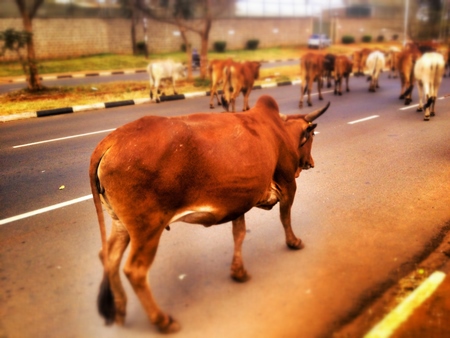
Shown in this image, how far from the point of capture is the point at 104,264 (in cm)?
289

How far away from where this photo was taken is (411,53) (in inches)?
489

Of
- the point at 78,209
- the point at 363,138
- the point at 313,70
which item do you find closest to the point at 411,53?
the point at 313,70

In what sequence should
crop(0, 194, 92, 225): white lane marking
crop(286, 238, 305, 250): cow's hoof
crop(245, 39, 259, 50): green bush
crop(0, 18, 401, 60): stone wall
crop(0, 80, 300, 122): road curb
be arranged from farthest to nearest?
crop(245, 39, 259, 50): green bush → crop(0, 18, 401, 60): stone wall → crop(0, 80, 300, 122): road curb → crop(0, 194, 92, 225): white lane marking → crop(286, 238, 305, 250): cow's hoof

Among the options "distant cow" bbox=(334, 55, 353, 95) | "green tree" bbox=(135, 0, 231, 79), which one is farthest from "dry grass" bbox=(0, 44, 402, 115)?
"distant cow" bbox=(334, 55, 353, 95)

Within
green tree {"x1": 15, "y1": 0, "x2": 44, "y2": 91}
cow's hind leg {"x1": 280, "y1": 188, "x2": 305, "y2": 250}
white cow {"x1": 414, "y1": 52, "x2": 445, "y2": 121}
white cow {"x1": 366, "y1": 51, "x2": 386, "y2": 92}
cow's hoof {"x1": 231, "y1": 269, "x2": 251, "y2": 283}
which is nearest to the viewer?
cow's hoof {"x1": 231, "y1": 269, "x2": 251, "y2": 283}

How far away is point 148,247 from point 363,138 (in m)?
6.26

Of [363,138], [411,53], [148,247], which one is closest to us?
[148,247]

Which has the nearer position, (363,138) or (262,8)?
(363,138)

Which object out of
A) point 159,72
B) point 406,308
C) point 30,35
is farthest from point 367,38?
point 406,308

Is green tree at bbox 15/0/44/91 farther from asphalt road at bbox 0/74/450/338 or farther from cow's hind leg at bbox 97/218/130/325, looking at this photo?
cow's hind leg at bbox 97/218/130/325

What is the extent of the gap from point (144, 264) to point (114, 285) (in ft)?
1.18

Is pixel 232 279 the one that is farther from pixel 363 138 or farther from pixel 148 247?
pixel 363 138

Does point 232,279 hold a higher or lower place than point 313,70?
lower

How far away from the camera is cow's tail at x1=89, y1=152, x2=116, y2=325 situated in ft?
9.39
